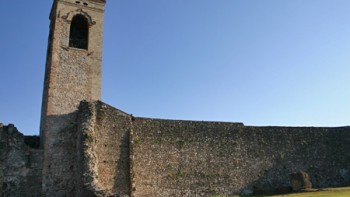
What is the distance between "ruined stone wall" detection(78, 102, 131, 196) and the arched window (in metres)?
4.92

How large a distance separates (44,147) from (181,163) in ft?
26.2

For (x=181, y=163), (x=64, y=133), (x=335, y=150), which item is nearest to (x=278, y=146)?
(x=335, y=150)

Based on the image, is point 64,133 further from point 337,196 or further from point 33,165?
point 337,196

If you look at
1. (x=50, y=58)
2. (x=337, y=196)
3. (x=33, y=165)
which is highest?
(x=50, y=58)

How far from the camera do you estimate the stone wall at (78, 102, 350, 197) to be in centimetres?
2209

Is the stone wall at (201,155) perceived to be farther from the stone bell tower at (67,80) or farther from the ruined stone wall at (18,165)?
the ruined stone wall at (18,165)

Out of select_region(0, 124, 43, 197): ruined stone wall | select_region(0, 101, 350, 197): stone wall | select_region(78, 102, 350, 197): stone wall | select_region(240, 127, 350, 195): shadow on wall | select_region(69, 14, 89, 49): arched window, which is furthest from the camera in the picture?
select_region(240, 127, 350, 195): shadow on wall

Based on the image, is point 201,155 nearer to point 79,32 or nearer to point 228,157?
point 228,157

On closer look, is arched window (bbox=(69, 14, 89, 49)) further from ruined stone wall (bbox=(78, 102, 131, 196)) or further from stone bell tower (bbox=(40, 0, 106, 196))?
ruined stone wall (bbox=(78, 102, 131, 196))

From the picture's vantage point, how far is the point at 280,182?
27.0 metres

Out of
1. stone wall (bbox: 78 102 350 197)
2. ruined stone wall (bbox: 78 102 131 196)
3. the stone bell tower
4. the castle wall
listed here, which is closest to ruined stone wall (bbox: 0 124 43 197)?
the stone bell tower

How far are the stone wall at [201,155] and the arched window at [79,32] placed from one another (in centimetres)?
500

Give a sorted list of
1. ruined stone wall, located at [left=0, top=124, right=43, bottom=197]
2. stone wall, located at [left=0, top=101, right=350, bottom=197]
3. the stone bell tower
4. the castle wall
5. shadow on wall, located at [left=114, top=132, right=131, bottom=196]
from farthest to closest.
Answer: the castle wall
shadow on wall, located at [left=114, top=132, right=131, bottom=196]
the stone bell tower
stone wall, located at [left=0, top=101, right=350, bottom=197]
ruined stone wall, located at [left=0, top=124, right=43, bottom=197]

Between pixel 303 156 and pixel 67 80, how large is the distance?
54.5 ft
